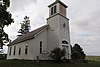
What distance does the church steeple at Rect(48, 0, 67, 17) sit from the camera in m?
21.8

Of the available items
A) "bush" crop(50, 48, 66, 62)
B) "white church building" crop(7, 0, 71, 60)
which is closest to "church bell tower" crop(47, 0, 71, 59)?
"white church building" crop(7, 0, 71, 60)

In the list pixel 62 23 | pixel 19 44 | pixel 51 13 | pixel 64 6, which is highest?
pixel 64 6

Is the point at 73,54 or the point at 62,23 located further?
the point at 73,54

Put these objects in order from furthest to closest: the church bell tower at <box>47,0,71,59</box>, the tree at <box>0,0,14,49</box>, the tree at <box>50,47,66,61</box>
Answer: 1. the church bell tower at <box>47,0,71,59</box>
2. the tree at <box>50,47,66,61</box>
3. the tree at <box>0,0,14,49</box>

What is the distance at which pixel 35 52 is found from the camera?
19234mm

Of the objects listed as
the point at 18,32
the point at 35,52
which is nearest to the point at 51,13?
the point at 35,52

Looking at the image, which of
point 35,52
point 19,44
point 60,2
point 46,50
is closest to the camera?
point 35,52

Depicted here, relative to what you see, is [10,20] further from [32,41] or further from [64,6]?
[64,6]

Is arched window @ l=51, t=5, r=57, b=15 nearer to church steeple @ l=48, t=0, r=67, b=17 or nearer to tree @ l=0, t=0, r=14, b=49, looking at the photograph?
church steeple @ l=48, t=0, r=67, b=17

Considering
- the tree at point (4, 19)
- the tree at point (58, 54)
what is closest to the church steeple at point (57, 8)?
the tree at point (58, 54)

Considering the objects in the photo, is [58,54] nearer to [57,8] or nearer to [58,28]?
[58,28]

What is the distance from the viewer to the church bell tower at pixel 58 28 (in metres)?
20.5

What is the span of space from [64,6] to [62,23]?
4.02 meters

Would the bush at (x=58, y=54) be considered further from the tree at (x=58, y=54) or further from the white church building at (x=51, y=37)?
the white church building at (x=51, y=37)
